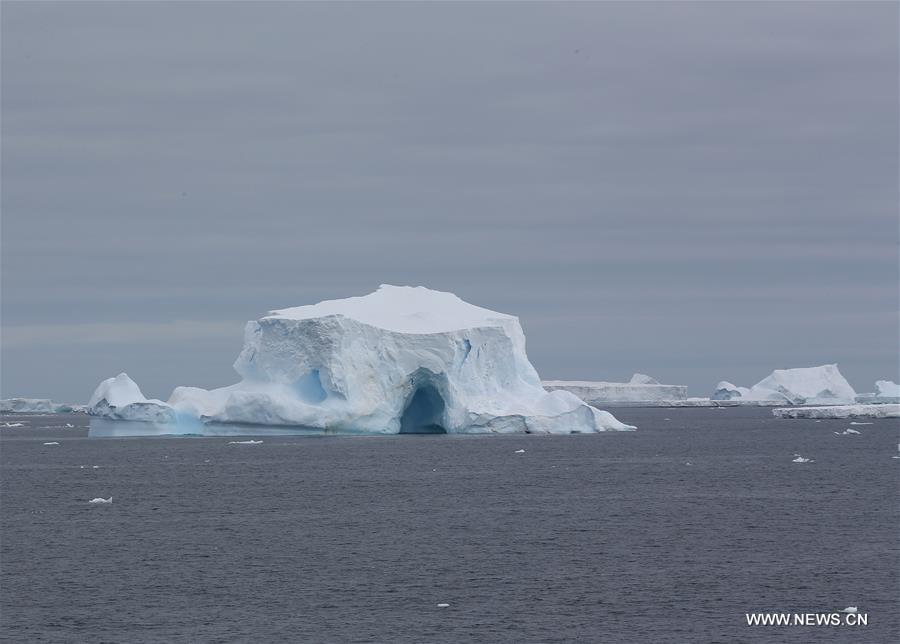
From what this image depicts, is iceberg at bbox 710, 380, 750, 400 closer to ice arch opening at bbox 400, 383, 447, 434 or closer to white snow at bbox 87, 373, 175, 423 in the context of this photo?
ice arch opening at bbox 400, 383, 447, 434

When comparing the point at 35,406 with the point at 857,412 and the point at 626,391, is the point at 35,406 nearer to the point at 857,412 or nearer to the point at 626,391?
the point at 626,391

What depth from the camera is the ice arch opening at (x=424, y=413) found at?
58719 mm

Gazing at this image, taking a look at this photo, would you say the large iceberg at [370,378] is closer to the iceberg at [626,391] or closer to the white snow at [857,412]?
the white snow at [857,412]

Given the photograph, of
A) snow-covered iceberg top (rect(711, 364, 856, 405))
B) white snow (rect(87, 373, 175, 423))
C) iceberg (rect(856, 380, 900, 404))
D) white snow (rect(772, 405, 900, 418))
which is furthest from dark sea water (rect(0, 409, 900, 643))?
iceberg (rect(856, 380, 900, 404))

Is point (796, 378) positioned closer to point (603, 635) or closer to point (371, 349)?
point (371, 349)

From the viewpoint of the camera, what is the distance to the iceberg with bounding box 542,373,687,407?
126875mm

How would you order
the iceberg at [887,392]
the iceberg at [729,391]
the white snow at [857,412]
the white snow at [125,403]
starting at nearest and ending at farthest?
the white snow at [125,403], the white snow at [857,412], the iceberg at [887,392], the iceberg at [729,391]

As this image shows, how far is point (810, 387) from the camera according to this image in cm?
11206

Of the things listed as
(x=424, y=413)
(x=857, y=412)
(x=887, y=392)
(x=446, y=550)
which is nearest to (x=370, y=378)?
(x=424, y=413)

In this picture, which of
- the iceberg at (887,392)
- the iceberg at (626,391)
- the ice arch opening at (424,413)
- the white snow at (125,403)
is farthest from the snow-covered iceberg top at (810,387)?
the white snow at (125,403)

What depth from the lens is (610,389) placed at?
428ft

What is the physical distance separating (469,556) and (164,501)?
12.6m

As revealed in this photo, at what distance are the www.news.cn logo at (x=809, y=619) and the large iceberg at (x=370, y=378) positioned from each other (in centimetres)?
3281

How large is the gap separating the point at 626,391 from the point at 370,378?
84.9m
